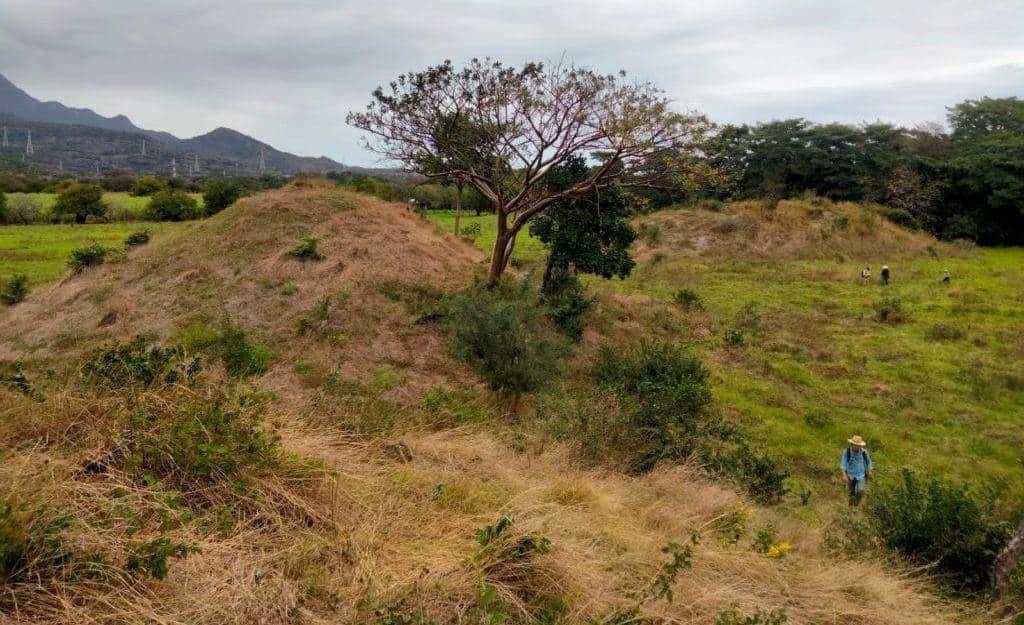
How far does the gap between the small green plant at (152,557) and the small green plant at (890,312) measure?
69.9 feet

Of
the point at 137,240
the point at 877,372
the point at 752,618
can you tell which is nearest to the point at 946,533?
the point at 752,618

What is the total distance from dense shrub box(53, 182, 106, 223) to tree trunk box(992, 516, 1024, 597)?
52152mm

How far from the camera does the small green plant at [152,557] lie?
107 inches

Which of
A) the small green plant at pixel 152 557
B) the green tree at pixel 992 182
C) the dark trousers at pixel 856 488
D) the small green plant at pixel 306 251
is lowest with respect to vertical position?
the dark trousers at pixel 856 488

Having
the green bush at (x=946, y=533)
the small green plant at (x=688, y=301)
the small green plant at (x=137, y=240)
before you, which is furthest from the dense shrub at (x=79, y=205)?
the green bush at (x=946, y=533)

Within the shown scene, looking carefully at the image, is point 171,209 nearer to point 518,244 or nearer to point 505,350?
point 518,244

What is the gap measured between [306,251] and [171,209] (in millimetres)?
30897

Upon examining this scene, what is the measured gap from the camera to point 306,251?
53.8 feet

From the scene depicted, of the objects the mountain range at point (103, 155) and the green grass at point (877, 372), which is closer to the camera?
the green grass at point (877, 372)

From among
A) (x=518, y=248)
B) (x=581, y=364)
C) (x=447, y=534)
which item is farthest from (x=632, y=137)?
(x=518, y=248)

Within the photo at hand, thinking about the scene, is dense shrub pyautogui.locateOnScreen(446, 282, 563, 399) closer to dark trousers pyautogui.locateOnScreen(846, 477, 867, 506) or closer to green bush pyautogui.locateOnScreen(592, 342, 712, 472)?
green bush pyautogui.locateOnScreen(592, 342, 712, 472)

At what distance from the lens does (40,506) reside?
278cm

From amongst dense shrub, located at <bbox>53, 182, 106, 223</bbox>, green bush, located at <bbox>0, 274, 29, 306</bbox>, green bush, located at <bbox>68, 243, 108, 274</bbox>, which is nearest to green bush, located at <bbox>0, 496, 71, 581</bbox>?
green bush, located at <bbox>68, 243, 108, 274</bbox>

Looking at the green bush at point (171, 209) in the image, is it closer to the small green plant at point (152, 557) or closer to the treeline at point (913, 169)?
the treeline at point (913, 169)
